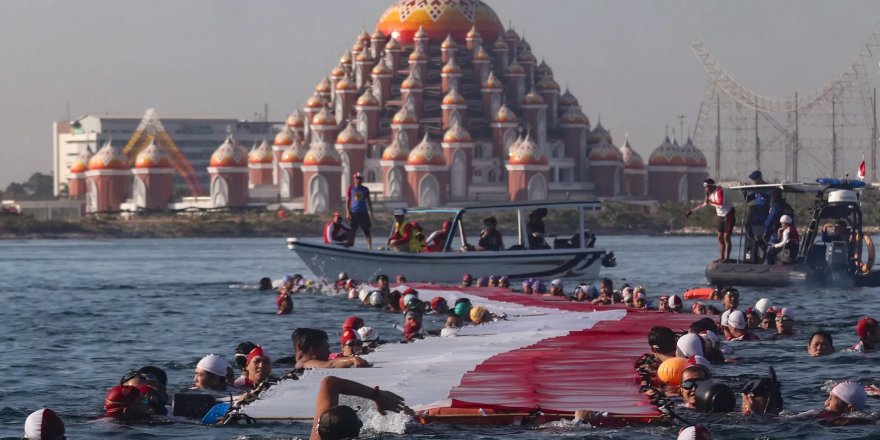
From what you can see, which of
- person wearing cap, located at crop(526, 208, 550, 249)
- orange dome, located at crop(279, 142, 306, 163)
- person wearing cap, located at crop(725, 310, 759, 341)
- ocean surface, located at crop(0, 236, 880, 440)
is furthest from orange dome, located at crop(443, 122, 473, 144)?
person wearing cap, located at crop(725, 310, 759, 341)

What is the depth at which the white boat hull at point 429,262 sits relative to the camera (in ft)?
129

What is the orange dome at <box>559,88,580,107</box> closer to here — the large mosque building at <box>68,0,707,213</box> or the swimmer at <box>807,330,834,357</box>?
the large mosque building at <box>68,0,707,213</box>

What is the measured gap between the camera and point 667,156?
134125 mm

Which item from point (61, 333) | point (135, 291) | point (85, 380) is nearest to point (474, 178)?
point (135, 291)

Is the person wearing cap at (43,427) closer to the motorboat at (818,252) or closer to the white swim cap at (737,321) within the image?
the white swim cap at (737,321)

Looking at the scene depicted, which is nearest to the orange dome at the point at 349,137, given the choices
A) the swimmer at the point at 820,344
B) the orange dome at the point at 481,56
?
the orange dome at the point at 481,56

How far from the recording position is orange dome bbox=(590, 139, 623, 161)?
429ft

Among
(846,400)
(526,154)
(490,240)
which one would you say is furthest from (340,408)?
(526,154)

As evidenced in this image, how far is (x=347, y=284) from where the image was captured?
38.6 metres

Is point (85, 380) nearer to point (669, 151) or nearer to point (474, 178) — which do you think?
point (474, 178)

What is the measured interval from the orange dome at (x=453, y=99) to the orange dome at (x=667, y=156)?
16.7 metres

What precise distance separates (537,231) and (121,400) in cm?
2587

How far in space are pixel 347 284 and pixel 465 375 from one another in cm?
2015

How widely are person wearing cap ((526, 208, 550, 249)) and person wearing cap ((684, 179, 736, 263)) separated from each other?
498cm
